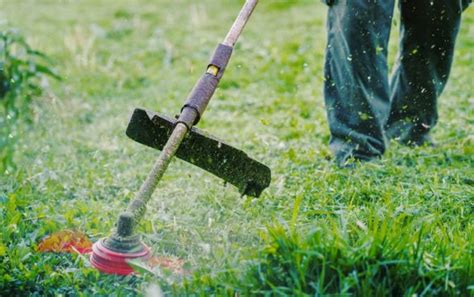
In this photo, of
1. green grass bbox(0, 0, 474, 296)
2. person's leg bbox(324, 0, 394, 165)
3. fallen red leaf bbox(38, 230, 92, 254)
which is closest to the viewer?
green grass bbox(0, 0, 474, 296)

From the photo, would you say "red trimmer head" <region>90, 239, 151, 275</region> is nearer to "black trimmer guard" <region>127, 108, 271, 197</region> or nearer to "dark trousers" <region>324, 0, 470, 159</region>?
"black trimmer guard" <region>127, 108, 271, 197</region>

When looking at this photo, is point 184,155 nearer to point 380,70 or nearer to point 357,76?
point 357,76

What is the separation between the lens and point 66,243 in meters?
3.09

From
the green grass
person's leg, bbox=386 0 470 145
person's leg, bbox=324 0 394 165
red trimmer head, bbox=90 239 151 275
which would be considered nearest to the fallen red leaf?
the green grass

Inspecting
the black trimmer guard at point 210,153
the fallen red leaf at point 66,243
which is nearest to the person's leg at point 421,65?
the black trimmer guard at point 210,153

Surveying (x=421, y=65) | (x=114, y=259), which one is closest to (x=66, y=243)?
(x=114, y=259)

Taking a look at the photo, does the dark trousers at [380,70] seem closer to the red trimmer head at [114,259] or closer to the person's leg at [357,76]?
the person's leg at [357,76]

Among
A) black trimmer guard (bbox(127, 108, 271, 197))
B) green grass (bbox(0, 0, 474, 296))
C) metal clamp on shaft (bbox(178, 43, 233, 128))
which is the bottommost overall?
green grass (bbox(0, 0, 474, 296))

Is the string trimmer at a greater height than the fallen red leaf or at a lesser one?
greater

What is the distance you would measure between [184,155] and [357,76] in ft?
3.98

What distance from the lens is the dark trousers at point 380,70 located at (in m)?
3.77

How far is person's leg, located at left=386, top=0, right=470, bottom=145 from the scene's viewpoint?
4102 mm

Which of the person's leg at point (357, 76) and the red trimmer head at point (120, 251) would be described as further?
the person's leg at point (357, 76)

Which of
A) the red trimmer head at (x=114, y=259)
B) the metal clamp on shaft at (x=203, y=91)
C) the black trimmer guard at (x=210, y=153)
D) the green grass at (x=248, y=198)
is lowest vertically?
the green grass at (x=248, y=198)
